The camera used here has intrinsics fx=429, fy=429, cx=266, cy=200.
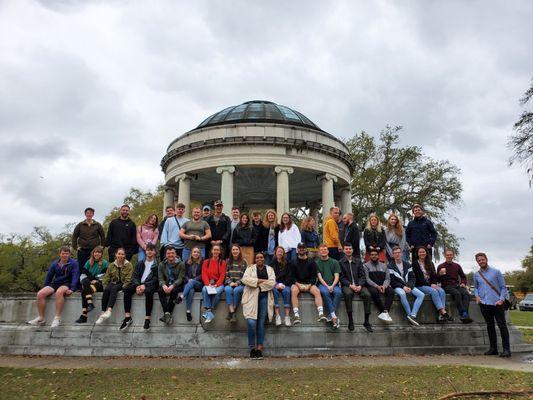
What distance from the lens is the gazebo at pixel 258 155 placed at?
82.7ft

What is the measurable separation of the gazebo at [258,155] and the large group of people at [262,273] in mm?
13645

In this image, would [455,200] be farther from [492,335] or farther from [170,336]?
[170,336]

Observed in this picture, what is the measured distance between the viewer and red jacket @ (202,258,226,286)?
9680mm

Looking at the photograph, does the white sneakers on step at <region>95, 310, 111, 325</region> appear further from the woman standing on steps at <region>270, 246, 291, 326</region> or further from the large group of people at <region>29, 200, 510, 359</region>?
the woman standing on steps at <region>270, 246, 291, 326</region>

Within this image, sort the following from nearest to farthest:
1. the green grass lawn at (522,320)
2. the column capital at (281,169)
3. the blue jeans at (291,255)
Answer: the blue jeans at (291,255)
the green grass lawn at (522,320)
the column capital at (281,169)

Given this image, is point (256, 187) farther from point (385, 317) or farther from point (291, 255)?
point (385, 317)

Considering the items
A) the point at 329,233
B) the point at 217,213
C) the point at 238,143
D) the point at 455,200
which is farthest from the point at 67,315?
the point at 455,200

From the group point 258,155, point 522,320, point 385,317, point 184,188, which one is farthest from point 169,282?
point 522,320

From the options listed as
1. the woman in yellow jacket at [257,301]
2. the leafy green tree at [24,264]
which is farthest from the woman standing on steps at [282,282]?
the leafy green tree at [24,264]

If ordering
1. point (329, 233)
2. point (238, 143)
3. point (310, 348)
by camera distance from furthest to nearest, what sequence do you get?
point (238, 143), point (329, 233), point (310, 348)

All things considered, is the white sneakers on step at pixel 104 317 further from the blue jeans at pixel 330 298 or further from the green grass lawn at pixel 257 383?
the blue jeans at pixel 330 298

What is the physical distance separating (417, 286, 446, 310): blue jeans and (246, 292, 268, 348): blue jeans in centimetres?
403

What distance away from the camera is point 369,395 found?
19.5 feet

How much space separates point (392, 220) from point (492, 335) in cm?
351
